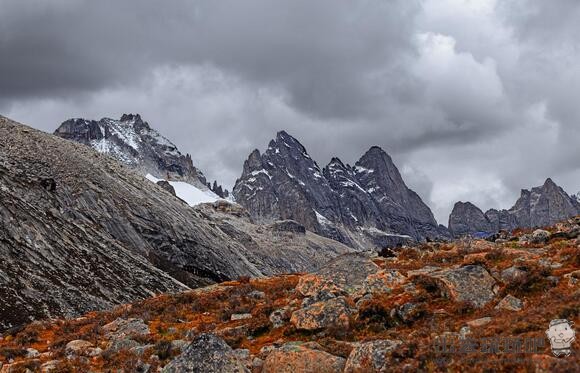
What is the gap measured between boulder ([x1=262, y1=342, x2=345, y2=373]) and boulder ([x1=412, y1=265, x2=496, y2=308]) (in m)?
7.08

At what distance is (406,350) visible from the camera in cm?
1527

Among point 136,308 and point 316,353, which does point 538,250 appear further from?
point 136,308

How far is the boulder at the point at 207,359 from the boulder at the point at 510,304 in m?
9.99

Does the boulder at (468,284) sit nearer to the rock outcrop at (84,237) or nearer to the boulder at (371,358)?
the boulder at (371,358)

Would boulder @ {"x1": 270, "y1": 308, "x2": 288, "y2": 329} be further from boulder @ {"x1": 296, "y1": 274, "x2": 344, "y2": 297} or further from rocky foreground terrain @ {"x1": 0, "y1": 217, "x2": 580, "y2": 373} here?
boulder @ {"x1": 296, "y1": 274, "x2": 344, "y2": 297}

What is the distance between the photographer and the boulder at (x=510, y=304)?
63.1 feet

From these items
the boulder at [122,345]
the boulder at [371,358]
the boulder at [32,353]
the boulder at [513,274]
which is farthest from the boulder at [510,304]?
the boulder at [32,353]

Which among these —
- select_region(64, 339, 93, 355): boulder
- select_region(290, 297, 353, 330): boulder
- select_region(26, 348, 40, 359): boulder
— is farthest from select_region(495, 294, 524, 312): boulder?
select_region(26, 348, 40, 359): boulder

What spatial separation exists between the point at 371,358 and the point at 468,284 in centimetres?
812

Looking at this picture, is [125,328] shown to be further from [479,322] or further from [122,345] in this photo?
[479,322]

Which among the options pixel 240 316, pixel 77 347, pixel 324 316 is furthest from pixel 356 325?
A: pixel 77 347

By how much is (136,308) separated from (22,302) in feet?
84.2

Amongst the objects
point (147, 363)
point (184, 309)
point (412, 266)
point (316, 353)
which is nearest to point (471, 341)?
point (316, 353)

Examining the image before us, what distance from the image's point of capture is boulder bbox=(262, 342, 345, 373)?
1595 centimetres
